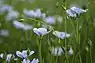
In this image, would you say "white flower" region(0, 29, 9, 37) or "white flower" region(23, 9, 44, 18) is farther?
"white flower" region(0, 29, 9, 37)

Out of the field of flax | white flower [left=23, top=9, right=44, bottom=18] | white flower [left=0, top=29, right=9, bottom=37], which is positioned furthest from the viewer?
white flower [left=0, top=29, right=9, bottom=37]

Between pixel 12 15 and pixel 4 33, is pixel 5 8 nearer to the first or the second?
pixel 12 15

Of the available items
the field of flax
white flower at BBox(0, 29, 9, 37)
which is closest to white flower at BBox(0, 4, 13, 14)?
the field of flax

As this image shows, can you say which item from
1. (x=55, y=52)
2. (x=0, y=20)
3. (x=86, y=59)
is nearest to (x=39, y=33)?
(x=55, y=52)

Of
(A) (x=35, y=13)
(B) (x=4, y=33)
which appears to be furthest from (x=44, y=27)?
(B) (x=4, y=33)

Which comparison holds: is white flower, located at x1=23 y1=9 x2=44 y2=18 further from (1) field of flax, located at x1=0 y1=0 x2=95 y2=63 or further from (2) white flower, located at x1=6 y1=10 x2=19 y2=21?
(2) white flower, located at x1=6 y1=10 x2=19 y2=21

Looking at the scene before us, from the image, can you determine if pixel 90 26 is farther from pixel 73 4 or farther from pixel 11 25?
pixel 11 25

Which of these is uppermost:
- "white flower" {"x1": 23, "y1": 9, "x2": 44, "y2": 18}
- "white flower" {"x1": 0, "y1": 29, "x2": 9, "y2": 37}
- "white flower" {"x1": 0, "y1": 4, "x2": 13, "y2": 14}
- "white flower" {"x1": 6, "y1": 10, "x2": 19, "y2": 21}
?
"white flower" {"x1": 23, "y1": 9, "x2": 44, "y2": 18}

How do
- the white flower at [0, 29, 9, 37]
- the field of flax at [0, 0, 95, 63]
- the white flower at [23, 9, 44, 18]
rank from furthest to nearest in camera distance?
the white flower at [0, 29, 9, 37] → the white flower at [23, 9, 44, 18] → the field of flax at [0, 0, 95, 63]
